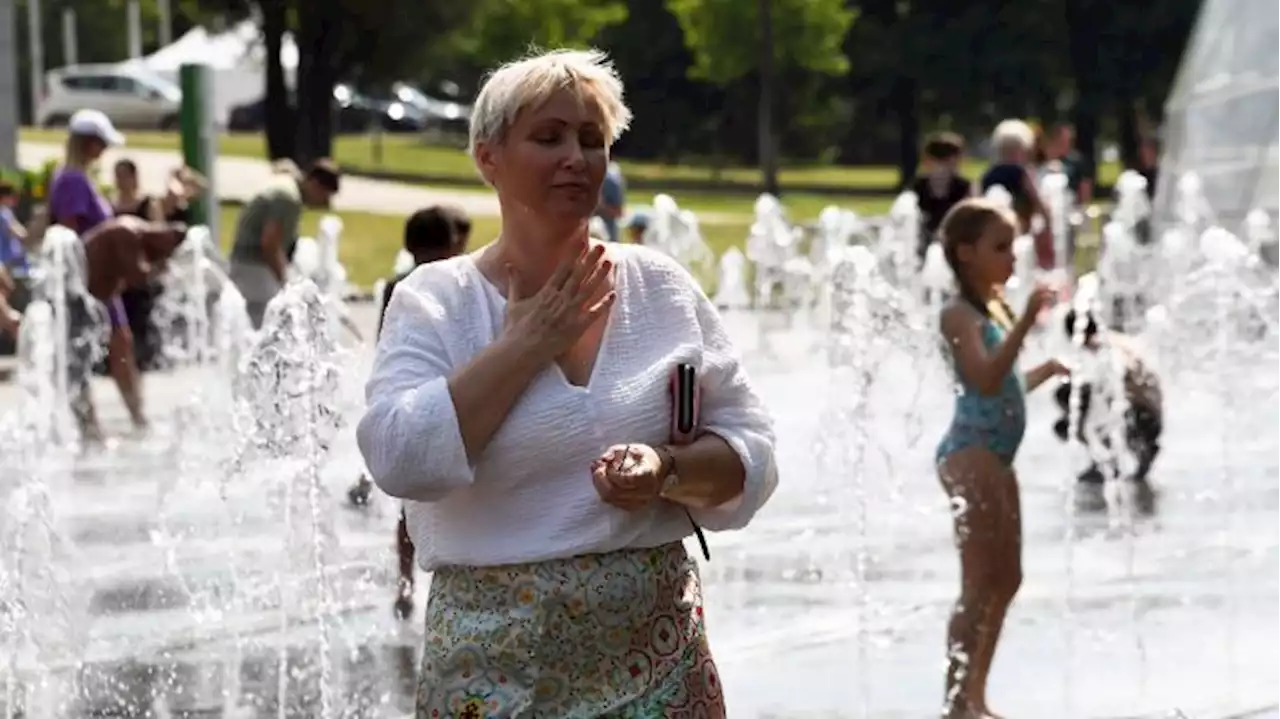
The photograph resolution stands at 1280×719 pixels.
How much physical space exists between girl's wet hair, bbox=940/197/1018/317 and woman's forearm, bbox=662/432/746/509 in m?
2.89

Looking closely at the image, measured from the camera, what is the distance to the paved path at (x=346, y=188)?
3662 centimetres

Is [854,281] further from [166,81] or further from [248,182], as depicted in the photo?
[166,81]

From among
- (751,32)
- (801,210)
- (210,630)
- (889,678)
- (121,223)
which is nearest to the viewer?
Result: (889,678)

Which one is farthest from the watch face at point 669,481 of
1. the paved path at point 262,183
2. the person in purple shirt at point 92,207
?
the paved path at point 262,183

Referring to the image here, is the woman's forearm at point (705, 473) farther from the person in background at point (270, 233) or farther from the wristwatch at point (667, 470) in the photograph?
the person in background at point (270, 233)

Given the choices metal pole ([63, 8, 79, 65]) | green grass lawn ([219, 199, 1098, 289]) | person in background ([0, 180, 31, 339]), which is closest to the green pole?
person in background ([0, 180, 31, 339])

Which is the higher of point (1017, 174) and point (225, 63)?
point (225, 63)

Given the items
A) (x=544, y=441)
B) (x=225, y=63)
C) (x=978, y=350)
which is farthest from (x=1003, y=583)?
(x=225, y=63)

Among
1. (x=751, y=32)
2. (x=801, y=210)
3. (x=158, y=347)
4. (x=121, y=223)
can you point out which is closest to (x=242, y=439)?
(x=121, y=223)

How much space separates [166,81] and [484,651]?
61867mm

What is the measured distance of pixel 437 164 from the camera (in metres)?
51.0

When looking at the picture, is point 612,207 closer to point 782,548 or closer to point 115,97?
point 782,548

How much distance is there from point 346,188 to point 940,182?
24722 mm

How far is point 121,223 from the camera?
541 inches
